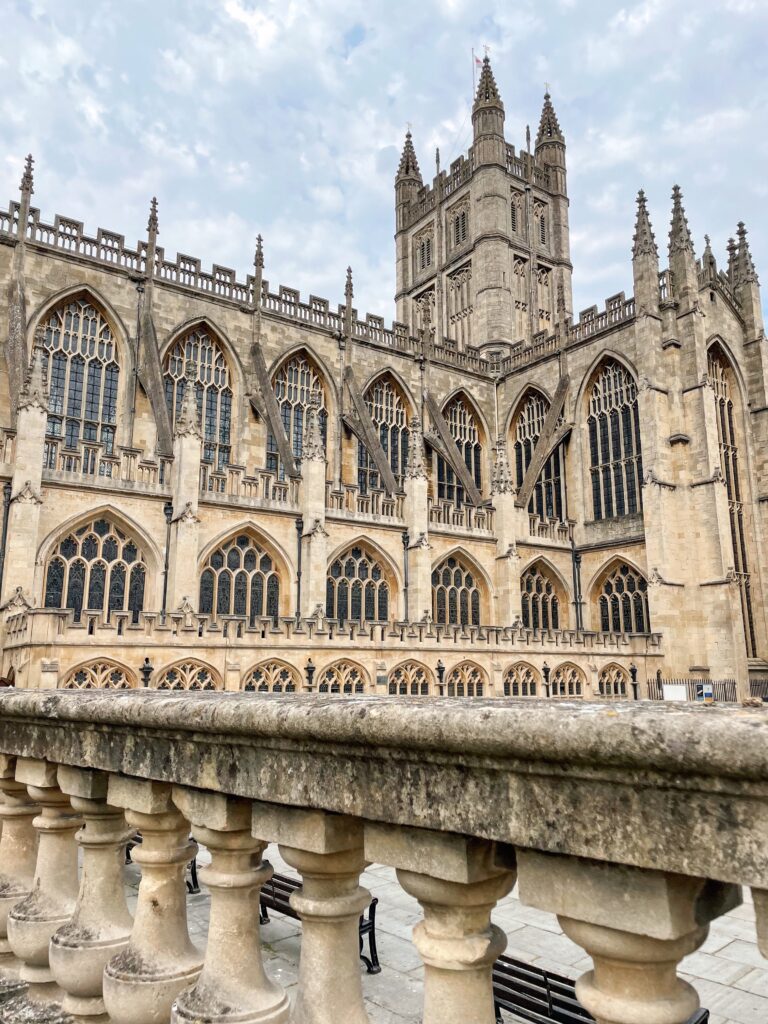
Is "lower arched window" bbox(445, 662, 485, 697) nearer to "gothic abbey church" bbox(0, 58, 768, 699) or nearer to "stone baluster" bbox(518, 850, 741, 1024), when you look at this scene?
"gothic abbey church" bbox(0, 58, 768, 699)

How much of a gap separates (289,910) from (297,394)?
24.4 meters

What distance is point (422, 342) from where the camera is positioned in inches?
1273

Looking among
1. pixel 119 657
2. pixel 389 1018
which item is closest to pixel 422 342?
pixel 119 657

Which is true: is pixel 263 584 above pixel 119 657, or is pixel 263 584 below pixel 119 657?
above

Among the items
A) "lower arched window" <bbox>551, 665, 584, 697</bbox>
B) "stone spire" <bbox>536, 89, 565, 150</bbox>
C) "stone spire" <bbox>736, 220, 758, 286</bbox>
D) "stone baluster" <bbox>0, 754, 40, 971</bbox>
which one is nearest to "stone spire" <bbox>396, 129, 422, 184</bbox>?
"stone spire" <bbox>536, 89, 565, 150</bbox>

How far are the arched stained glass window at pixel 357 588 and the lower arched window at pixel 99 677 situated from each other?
8.79 metres

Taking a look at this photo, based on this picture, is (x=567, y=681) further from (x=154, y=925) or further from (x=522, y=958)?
(x=154, y=925)

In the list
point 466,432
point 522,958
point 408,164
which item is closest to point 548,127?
point 408,164

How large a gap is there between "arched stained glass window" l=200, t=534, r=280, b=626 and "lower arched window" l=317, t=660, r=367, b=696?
3856 mm

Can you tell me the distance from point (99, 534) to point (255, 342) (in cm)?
1042

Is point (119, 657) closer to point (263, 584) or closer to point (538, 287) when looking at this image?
point (263, 584)

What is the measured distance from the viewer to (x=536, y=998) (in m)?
4.23

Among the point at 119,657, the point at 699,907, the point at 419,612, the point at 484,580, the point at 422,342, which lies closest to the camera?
the point at 699,907

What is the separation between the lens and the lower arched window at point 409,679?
19516 mm
